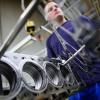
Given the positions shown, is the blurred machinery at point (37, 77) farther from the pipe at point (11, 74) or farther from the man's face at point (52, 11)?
the man's face at point (52, 11)

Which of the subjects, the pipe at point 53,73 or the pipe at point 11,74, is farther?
the pipe at point 53,73

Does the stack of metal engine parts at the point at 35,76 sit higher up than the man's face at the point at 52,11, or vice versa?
the man's face at the point at 52,11

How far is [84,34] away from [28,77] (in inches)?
26.6

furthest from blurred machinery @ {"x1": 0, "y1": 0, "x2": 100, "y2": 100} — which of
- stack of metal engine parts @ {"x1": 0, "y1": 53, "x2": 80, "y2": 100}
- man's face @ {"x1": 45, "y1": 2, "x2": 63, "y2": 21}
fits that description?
man's face @ {"x1": 45, "y1": 2, "x2": 63, "y2": 21}

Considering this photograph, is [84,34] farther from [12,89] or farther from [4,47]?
[12,89]

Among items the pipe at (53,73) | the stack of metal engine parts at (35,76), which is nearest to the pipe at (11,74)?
the stack of metal engine parts at (35,76)

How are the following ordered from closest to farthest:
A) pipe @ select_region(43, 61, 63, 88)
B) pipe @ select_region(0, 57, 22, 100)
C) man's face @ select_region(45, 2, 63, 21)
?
man's face @ select_region(45, 2, 63, 21) → pipe @ select_region(0, 57, 22, 100) → pipe @ select_region(43, 61, 63, 88)

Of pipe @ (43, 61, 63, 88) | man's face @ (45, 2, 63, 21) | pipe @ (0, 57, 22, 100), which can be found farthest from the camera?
pipe @ (43, 61, 63, 88)

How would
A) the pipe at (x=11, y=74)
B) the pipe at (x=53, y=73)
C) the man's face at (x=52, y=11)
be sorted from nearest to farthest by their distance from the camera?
the man's face at (x=52, y=11) → the pipe at (x=11, y=74) → the pipe at (x=53, y=73)

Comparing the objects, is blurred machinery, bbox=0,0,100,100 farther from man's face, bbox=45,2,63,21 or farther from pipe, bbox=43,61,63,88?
man's face, bbox=45,2,63,21

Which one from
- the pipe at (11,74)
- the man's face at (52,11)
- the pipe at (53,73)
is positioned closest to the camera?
the man's face at (52,11)

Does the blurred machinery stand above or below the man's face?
below

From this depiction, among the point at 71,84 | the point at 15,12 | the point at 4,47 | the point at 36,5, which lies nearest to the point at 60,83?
the point at 71,84

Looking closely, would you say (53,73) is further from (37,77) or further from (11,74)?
(11,74)
